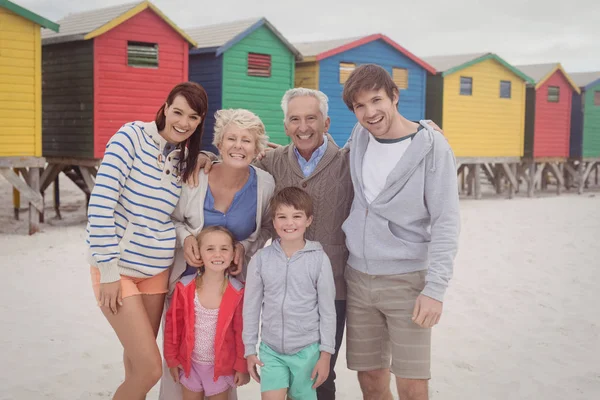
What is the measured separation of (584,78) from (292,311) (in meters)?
25.6

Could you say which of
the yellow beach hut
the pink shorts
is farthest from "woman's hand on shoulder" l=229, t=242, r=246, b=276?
the yellow beach hut

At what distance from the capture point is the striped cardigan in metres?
3.46

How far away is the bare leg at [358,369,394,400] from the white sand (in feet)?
4.44

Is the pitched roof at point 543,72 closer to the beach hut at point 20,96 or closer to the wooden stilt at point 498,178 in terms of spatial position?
the wooden stilt at point 498,178

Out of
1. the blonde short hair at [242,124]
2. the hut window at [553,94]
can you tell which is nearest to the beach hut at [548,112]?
the hut window at [553,94]

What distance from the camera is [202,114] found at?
3.79 m

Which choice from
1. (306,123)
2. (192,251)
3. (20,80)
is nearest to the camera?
(192,251)

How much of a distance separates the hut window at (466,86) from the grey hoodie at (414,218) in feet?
59.0

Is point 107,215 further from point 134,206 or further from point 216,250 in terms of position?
point 216,250

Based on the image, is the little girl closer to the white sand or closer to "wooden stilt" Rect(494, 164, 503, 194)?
the white sand

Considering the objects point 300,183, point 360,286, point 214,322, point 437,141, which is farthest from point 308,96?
point 214,322

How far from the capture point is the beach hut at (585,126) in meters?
24.7

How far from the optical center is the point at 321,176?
3.99 m

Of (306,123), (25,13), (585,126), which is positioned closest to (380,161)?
(306,123)
